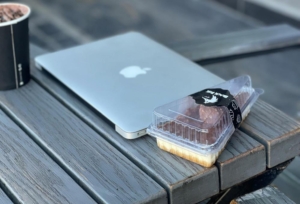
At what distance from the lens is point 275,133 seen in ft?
2.92

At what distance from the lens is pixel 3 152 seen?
33.4 inches

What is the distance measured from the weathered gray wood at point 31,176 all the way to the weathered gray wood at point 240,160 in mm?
221

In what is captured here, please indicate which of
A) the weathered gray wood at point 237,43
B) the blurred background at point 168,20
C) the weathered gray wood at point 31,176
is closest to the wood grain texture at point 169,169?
the weathered gray wood at point 31,176

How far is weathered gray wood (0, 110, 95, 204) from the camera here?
744 mm

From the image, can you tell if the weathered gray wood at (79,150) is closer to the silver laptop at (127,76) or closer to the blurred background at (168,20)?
the silver laptop at (127,76)

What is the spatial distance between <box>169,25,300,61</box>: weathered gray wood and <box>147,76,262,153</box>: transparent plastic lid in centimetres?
57

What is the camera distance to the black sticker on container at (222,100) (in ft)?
2.77

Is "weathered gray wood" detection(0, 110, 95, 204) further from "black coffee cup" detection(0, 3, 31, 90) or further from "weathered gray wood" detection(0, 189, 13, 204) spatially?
"black coffee cup" detection(0, 3, 31, 90)

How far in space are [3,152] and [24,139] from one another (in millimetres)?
49

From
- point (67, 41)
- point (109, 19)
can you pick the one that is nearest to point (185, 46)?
point (67, 41)

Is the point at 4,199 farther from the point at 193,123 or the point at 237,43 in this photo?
the point at 237,43

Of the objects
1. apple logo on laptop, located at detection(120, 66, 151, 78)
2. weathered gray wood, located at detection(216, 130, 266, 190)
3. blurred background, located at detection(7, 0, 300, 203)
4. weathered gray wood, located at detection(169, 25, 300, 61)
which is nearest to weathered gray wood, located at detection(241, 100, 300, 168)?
weathered gray wood, located at detection(216, 130, 266, 190)

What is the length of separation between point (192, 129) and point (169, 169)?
0.07 metres

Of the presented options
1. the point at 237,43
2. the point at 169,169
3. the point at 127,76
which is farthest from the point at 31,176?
the point at 237,43
